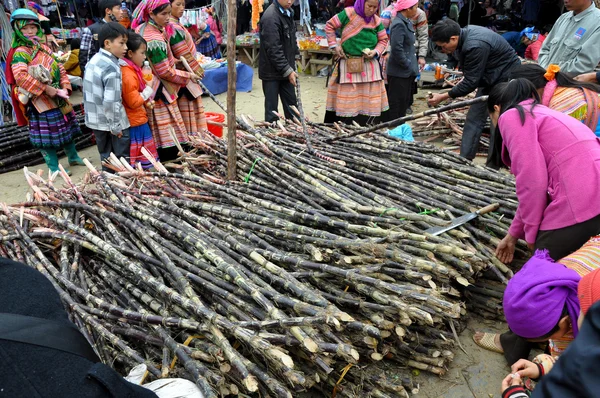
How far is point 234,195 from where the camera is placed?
326 cm

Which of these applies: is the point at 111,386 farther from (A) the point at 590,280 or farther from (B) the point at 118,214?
(B) the point at 118,214

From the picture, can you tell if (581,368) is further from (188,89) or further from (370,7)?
(370,7)

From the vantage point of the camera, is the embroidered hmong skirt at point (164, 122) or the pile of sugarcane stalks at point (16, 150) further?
the pile of sugarcane stalks at point (16, 150)

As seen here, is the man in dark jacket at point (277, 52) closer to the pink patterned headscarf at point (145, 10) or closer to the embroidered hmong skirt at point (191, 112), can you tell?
the embroidered hmong skirt at point (191, 112)

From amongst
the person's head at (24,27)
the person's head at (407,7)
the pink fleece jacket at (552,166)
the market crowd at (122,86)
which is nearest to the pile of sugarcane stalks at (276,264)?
the pink fleece jacket at (552,166)

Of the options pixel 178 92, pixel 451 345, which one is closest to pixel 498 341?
pixel 451 345

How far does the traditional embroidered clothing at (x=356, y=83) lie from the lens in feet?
19.1

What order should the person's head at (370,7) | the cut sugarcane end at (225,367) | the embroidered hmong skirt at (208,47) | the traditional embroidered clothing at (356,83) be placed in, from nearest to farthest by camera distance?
the cut sugarcane end at (225,367), the person's head at (370,7), the traditional embroidered clothing at (356,83), the embroidered hmong skirt at (208,47)

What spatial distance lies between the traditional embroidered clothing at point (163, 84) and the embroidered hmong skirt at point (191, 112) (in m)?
0.17

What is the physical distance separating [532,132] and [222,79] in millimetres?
7743

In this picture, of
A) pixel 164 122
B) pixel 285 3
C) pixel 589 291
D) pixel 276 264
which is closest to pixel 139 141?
pixel 164 122

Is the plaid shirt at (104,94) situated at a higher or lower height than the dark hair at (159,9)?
lower

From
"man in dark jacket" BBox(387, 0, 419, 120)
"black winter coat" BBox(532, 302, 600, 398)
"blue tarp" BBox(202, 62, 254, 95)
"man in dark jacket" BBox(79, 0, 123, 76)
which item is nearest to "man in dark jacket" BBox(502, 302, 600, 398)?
"black winter coat" BBox(532, 302, 600, 398)

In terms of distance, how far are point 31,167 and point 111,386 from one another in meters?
6.18
